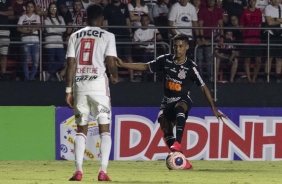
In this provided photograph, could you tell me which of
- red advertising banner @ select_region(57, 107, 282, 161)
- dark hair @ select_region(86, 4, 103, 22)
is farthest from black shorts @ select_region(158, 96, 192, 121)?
dark hair @ select_region(86, 4, 103, 22)

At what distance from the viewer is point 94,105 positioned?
13.2 m

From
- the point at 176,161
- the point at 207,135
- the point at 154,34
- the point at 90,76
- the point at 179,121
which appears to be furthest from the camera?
the point at 154,34

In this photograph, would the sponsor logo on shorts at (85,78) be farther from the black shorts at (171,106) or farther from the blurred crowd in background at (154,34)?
the blurred crowd in background at (154,34)

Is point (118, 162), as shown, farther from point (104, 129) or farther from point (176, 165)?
point (104, 129)

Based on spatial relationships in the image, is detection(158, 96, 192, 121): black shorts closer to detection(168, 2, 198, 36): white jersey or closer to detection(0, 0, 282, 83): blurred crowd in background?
detection(0, 0, 282, 83): blurred crowd in background

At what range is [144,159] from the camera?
2023 cm

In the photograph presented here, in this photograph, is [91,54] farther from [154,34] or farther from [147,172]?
[154,34]

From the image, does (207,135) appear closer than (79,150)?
No

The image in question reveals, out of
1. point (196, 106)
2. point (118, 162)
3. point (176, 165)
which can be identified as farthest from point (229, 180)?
point (196, 106)

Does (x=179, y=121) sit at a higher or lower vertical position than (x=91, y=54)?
lower

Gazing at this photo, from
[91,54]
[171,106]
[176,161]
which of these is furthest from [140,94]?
[91,54]

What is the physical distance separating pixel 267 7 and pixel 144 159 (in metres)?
4.89

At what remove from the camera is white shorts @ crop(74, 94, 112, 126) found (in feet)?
42.8

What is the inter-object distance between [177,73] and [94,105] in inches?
141
